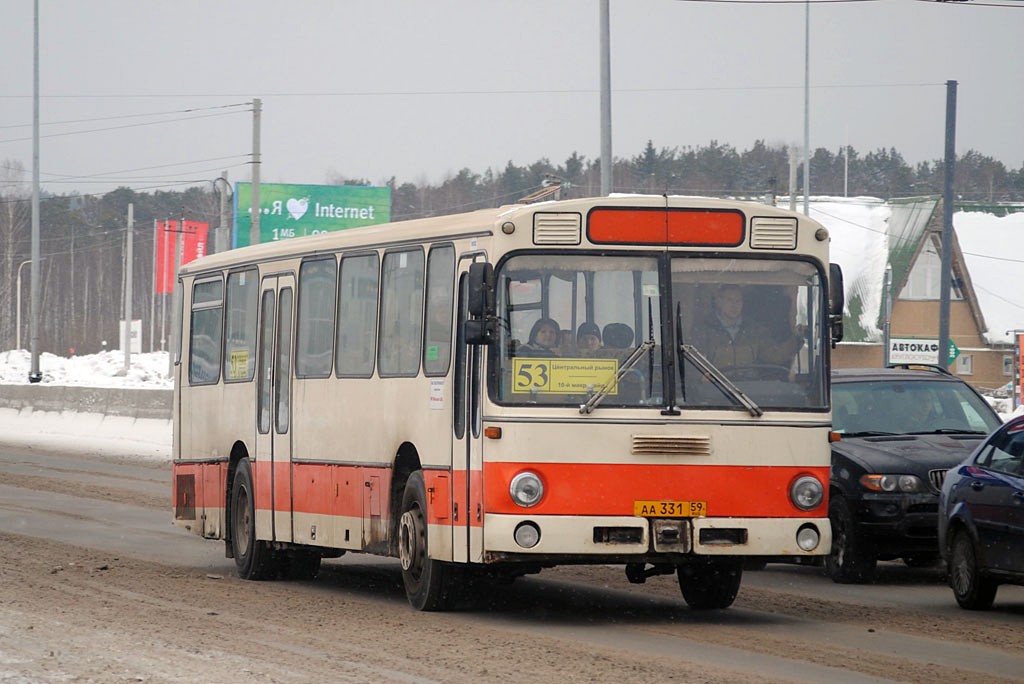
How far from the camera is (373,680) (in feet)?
29.6

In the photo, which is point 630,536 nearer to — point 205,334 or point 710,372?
point 710,372

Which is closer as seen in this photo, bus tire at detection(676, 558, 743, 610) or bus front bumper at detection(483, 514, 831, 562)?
bus front bumper at detection(483, 514, 831, 562)

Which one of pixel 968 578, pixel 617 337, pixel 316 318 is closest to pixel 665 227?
pixel 617 337

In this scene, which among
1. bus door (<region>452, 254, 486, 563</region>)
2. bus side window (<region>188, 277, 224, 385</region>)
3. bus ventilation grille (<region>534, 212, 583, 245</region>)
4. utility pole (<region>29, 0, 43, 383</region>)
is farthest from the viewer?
utility pole (<region>29, 0, 43, 383</region>)

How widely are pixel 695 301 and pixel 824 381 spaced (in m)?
1.04

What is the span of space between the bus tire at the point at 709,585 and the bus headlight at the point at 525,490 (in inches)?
61.0

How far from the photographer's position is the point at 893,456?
15.4 m

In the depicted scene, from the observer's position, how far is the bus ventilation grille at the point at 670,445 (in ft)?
38.9

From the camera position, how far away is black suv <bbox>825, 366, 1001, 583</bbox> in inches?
594

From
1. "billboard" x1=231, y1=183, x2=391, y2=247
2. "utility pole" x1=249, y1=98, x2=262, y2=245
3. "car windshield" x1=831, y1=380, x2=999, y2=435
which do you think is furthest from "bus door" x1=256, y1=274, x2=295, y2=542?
"billboard" x1=231, y1=183, x2=391, y2=247

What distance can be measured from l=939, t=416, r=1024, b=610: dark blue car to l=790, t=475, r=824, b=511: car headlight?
1.51 metres

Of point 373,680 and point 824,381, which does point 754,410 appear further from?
point 373,680


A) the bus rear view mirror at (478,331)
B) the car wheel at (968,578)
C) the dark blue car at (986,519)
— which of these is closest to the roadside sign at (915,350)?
the dark blue car at (986,519)

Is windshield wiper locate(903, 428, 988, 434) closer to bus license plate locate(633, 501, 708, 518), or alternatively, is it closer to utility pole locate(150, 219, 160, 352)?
bus license plate locate(633, 501, 708, 518)
